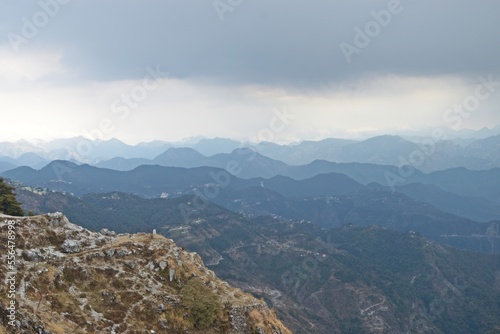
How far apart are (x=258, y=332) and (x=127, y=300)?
22.3 m

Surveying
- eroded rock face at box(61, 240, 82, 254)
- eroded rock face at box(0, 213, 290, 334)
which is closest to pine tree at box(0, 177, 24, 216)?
eroded rock face at box(0, 213, 290, 334)

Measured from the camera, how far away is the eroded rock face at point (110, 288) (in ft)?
188

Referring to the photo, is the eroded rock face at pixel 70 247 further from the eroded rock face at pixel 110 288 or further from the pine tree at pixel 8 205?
the pine tree at pixel 8 205

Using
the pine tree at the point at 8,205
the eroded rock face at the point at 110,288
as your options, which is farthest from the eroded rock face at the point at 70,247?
the pine tree at the point at 8,205

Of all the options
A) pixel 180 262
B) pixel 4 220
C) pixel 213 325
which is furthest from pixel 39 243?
pixel 213 325

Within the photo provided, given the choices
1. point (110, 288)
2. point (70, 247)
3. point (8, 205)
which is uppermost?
point (8, 205)

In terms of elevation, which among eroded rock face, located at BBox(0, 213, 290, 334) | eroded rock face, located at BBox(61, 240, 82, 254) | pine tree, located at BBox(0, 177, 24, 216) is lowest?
eroded rock face, located at BBox(0, 213, 290, 334)

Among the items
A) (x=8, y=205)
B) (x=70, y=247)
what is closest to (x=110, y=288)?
(x=70, y=247)

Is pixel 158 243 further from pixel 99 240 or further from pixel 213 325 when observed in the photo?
pixel 213 325

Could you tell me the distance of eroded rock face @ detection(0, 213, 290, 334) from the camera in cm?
5738

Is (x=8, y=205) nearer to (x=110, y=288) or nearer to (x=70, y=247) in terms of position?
(x=70, y=247)

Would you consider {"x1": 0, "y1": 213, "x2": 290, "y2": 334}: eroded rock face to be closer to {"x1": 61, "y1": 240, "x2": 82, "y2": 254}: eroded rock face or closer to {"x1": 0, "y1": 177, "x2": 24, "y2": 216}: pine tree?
{"x1": 61, "y1": 240, "x2": 82, "y2": 254}: eroded rock face

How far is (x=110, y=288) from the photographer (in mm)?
66312

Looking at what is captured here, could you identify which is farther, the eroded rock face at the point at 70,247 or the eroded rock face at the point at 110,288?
the eroded rock face at the point at 70,247
